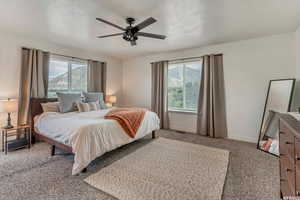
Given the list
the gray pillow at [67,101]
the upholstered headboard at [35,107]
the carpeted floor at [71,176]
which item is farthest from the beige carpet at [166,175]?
the upholstered headboard at [35,107]

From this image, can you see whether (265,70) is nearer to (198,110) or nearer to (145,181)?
(198,110)

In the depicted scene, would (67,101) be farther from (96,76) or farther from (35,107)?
(96,76)

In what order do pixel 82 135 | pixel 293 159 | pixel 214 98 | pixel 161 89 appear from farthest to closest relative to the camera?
pixel 161 89
pixel 214 98
pixel 82 135
pixel 293 159

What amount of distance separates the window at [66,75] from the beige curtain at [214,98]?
142 inches

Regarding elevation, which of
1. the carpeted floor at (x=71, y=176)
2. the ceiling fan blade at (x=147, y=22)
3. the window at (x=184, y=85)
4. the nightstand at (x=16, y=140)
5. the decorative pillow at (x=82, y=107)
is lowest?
the carpeted floor at (x=71, y=176)

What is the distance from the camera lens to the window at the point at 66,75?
3.71 metres

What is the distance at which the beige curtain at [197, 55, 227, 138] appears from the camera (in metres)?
3.62

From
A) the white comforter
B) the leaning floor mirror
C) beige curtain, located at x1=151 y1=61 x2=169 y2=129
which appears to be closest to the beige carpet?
the white comforter

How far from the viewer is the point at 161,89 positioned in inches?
178

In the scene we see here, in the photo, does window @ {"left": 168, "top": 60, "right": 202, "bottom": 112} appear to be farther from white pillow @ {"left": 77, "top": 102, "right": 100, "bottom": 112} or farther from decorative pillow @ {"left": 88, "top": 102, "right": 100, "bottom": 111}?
white pillow @ {"left": 77, "top": 102, "right": 100, "bottom": 112}

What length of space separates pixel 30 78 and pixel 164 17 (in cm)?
323

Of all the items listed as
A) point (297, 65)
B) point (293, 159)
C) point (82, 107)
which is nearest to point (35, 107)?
point (82, 107)

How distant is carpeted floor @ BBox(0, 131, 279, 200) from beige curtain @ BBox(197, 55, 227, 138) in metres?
0.76

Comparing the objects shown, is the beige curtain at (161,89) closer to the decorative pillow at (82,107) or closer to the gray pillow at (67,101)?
the decorative pillow at (82,107)
